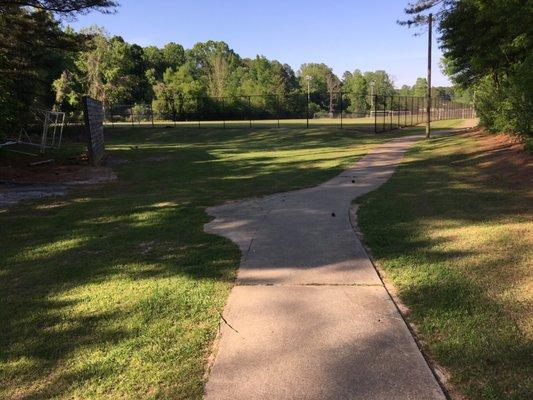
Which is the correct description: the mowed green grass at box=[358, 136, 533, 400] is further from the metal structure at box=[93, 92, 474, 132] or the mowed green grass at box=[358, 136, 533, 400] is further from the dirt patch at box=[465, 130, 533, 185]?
the metal structure at box=[93, 92, 474, 132]

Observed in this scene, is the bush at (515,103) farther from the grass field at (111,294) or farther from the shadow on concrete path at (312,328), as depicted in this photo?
the shadow on concrete path at (312,328)

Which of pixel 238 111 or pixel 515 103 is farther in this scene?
pixel 238 111

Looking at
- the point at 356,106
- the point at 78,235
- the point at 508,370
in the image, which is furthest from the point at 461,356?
the point at 356,106

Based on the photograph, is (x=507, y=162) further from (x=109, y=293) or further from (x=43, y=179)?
(x=43, y=179)

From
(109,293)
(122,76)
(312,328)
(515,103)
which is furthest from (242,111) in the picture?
(312,328)

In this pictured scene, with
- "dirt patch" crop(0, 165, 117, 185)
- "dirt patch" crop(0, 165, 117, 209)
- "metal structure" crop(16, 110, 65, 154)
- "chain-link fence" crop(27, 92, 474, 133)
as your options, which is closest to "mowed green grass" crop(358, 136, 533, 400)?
"dirt patch" crop(0, 165, 117, 209)

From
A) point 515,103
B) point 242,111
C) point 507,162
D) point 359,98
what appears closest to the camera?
point 507,162

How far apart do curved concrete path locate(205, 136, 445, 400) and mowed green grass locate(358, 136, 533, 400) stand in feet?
0.85

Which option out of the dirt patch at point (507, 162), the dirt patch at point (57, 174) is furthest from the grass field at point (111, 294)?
the dirt patch at point (507, 162)

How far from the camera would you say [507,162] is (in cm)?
1310

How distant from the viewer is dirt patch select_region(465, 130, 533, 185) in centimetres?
1089

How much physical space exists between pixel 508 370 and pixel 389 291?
4.94ft

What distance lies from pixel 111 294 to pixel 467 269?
344 centimetres

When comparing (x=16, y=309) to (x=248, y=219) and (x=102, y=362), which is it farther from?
(x=248, y=219)
